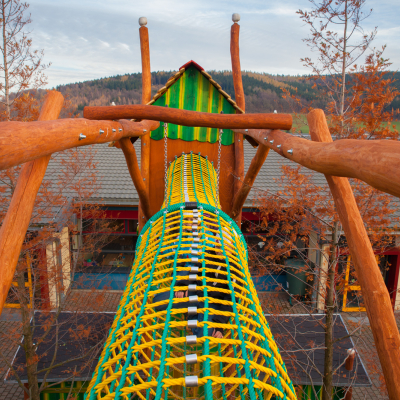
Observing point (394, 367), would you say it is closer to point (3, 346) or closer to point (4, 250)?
point (4, 250)

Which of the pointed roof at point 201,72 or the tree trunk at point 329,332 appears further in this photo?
the tree trunk at point 329,332

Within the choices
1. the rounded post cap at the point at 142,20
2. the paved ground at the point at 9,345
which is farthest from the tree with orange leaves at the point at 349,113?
the paved ground at the point at 9,345

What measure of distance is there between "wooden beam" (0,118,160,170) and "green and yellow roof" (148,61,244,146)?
239 centimetres

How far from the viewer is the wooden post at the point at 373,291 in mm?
1234

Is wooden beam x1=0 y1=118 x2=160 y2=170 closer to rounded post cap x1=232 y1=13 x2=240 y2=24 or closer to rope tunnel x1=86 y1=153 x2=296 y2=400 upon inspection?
rope tunnel x1=86 y1=153 x2=296 y2=400

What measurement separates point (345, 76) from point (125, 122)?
12.1ft

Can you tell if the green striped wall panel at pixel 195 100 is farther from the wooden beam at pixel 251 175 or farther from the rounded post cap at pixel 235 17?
the wooden beam at pixel 251 175

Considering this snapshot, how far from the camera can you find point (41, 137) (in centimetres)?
115

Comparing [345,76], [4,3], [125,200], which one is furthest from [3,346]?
[345,76]

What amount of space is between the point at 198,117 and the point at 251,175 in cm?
123

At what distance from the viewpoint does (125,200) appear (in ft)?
26.0

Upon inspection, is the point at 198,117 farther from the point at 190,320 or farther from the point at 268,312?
the point at 268,312

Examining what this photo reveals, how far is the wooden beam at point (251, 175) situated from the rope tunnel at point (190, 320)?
0.37 meters

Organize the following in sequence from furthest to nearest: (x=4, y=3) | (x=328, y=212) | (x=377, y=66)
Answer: (x=4, y=3) → (x=328, y=212) → (x=377, y=66)
